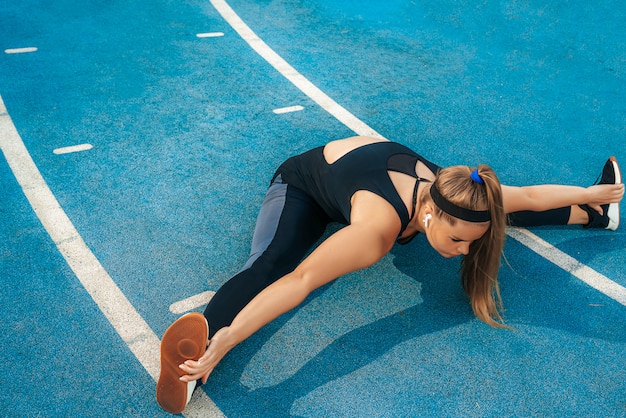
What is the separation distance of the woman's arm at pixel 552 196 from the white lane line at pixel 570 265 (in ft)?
1.25

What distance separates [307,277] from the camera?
275 centimetres

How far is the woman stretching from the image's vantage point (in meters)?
2.71

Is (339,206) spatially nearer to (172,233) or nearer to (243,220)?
(243,220)

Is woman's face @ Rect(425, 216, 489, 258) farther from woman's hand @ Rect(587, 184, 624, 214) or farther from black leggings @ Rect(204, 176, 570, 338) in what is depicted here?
woman's hand @ Rect(587, 184, 624, 214)

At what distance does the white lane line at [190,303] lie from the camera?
3373 mm

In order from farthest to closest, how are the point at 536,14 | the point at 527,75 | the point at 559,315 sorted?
the point at 536,14 → the point at 527,75 → the point at 559,315

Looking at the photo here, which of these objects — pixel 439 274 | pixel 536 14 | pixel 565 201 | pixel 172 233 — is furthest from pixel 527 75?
pixel 172 233

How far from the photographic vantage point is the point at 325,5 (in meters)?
7.87

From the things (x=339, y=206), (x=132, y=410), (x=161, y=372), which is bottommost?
(x=132, y=410)

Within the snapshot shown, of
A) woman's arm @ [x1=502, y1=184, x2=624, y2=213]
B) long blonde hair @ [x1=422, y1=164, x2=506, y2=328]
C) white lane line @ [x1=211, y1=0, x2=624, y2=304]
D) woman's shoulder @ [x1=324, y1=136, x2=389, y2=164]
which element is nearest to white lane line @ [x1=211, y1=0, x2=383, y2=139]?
white lane line @ [x1=211, y1=0, x2=624, y2=304]

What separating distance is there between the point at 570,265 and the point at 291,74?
3.56 metres

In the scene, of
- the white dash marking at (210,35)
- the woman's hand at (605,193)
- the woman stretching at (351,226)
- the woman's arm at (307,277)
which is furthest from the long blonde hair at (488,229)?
the white dash marking at (210,35)

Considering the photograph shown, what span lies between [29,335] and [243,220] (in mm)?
1610

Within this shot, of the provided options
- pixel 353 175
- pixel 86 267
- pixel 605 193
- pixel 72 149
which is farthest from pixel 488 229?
pixel 72 149
